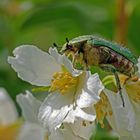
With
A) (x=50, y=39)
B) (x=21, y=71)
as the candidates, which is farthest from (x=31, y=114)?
(x=50, y=39)

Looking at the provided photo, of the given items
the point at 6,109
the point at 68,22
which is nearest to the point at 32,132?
the point at 6,109

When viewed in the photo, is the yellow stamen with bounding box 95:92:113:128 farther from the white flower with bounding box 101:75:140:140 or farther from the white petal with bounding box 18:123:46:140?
the white petal with bounding box 18:123:46:140

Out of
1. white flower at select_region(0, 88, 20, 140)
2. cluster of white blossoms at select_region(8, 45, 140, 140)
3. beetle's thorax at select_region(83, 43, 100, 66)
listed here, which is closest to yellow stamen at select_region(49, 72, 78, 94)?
cluster of white blossoms at select_region(8, 45, 140, 140)

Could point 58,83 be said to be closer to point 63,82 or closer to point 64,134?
point 63,82

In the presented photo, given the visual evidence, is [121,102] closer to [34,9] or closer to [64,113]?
[64,113]

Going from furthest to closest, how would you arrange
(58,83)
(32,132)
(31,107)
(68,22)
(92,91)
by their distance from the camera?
1. (68,22)
2. (32,132)
3. (31,107)
4. (58,83)
5. (92,91)

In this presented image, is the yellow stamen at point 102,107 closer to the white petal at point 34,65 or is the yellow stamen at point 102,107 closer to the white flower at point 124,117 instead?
the white flower at point 124,117

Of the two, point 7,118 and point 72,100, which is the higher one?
point 7,118
